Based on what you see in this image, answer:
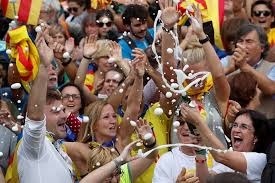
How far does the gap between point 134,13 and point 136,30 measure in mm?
184

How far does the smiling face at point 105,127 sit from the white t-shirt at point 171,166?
1.70 ft

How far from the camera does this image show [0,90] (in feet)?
28.4

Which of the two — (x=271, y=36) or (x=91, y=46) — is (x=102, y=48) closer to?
(x=91, y=46)

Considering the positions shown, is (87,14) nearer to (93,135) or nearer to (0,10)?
(0,10)

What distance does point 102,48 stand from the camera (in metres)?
9.36

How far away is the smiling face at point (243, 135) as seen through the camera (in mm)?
7121

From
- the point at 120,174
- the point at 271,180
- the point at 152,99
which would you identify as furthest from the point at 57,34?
the point at 271,180

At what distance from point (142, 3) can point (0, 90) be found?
8.10 feet

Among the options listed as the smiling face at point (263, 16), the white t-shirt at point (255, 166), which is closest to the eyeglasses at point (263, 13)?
the smiling face at point (263, 16)

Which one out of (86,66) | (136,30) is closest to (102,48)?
(86,66)

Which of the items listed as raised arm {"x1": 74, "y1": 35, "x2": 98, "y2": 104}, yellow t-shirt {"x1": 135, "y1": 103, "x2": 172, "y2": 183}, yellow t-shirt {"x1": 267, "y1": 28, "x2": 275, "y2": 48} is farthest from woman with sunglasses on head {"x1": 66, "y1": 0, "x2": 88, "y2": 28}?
yellow t-shirt {"x1": 135, "y1": 103, "x2": 172, "y2": 183}

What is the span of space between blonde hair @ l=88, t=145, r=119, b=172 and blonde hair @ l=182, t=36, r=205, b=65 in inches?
55.5

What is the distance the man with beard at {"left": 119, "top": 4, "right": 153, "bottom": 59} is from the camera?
387 inches

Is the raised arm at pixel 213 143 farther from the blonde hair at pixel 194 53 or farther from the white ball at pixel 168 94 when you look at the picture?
the blonde hair at pixel 194 53
